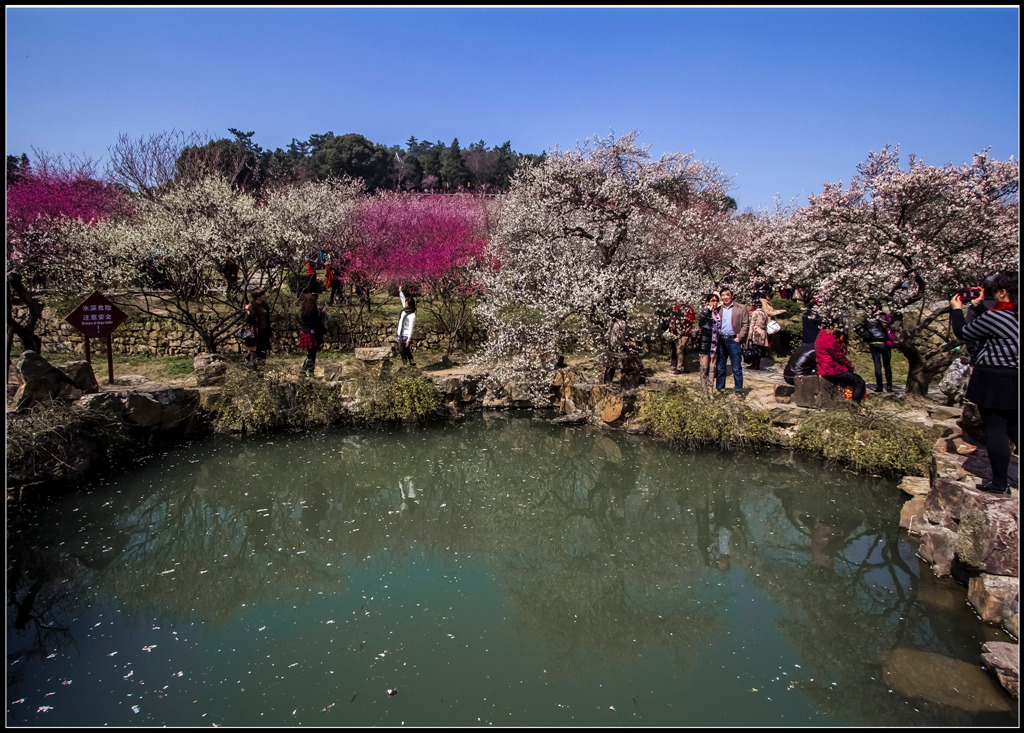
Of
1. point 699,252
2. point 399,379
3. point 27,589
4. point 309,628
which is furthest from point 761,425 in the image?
point 27,589

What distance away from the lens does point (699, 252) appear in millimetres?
13875

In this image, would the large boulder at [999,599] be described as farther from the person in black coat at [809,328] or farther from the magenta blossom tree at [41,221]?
the magenta blossom tree at [41,221]

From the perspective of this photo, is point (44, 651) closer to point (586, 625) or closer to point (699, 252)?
point (586, 625)

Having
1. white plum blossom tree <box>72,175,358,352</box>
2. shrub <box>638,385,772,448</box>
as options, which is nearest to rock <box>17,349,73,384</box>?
white plum blossom tree <box>72,175,358,352</box>

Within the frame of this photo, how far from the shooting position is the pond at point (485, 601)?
3693mm

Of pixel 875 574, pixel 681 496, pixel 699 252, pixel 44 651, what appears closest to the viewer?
pixel 44 651

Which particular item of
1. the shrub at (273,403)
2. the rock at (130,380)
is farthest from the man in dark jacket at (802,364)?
the rock at (130,380)

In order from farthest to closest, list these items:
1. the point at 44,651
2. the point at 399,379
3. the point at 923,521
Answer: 1. the point at 399,379
2. the point at 923,521
3. the point at 44,651

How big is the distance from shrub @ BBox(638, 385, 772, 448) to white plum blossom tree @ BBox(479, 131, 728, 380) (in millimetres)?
1711

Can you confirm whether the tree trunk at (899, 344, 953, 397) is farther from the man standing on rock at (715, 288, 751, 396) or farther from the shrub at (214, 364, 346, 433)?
the shrub at (214, 364, 346, 433)

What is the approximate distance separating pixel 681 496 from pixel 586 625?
270cm

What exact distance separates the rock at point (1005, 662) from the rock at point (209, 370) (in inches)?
363

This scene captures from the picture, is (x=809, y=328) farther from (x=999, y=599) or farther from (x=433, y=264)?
(x=433, y=264)

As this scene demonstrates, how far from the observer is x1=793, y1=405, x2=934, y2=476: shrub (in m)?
6.92
